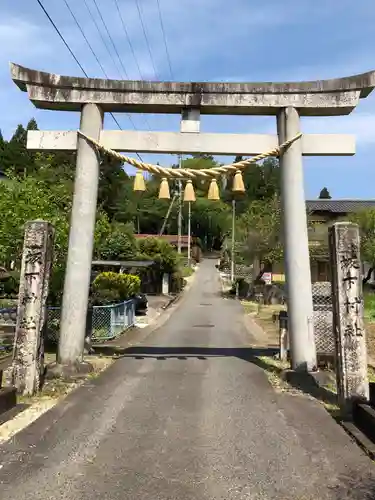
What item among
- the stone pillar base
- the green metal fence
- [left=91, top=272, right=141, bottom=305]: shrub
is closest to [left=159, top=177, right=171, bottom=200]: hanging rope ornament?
the stone pillar base

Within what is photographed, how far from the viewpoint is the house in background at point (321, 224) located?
35.6 meters

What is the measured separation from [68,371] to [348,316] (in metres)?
5.35

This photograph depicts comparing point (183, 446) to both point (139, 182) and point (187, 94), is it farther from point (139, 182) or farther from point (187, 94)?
point (187, 94)

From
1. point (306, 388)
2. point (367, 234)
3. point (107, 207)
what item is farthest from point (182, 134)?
point (107, 207)

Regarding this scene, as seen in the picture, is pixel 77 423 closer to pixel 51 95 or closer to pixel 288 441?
pixel 288 441

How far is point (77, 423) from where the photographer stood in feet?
21.0

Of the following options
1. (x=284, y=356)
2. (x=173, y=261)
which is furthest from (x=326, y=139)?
(x=173, y=261)

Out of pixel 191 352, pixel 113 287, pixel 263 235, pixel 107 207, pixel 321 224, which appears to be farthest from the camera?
pixel 107 207

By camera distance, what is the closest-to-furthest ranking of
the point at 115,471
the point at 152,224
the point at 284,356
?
the point at 115,471 < the point at 284,356 < the point at 152,224

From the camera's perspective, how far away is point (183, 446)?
5.54 meters

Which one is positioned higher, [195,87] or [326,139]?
[195,87]

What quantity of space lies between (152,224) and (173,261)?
35.9 m

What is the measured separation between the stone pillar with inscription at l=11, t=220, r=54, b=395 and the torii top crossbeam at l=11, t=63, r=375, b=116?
3.39m

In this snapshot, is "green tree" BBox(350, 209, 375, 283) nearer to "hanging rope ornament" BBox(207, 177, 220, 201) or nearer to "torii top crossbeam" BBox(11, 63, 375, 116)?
"torii top crossbeam" BBox(11, 63, 375, 116)
